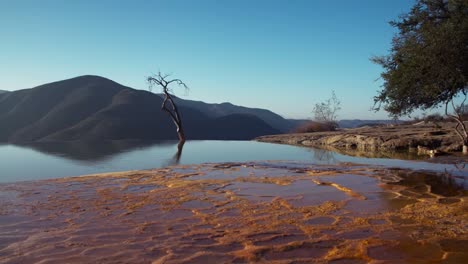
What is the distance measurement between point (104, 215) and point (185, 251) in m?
1.84

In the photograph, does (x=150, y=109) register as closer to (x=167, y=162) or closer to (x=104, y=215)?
(x=167, y=162)

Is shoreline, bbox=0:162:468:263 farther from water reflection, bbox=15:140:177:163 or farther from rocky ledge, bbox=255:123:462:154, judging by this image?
rocky ledge, bbox=255:123:462:154

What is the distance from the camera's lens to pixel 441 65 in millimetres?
8117

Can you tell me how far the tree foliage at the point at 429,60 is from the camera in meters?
7.98

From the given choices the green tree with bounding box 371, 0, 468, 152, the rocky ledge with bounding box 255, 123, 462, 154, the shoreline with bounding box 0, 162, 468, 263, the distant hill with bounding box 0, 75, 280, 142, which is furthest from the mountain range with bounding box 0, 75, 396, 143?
the shoreline with bounding box 0, 162, 468, 263

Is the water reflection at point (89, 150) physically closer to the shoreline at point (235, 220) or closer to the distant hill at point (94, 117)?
the shoreline at point (235, 220)

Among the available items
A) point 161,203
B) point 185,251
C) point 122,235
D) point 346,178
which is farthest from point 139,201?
point 346,178

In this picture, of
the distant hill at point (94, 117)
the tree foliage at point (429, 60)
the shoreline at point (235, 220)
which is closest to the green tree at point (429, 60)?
the tree foliage at point (429, 60)

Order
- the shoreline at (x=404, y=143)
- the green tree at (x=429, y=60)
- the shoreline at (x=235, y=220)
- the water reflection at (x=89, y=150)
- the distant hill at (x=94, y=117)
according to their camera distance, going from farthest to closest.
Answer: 1. the distant hill at (x=94, y=117)
2. the shoreline at (x=404, y=143)
3. the water reflection at (x=89, y=150)
4. the green tree at (x=429, y=60)
5. the shoreline at (x=235, y=220)

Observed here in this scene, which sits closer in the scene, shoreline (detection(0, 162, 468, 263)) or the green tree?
shoreline (detection(0, 162, 468, 263))

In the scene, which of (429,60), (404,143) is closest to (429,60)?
(429,60)

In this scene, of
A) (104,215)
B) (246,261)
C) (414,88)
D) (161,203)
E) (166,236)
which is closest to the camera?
(246,261)

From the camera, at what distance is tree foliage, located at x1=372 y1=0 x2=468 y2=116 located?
798cm

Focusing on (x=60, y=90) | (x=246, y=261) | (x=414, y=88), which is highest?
(x=60, y=90)
